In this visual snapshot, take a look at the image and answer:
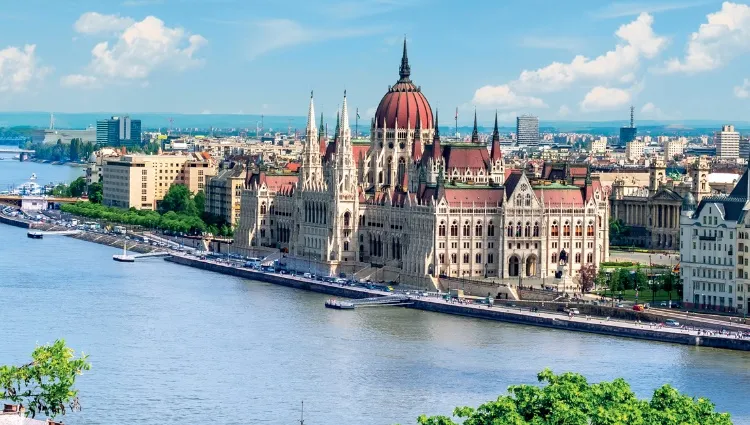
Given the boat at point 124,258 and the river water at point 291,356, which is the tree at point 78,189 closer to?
the boat at point 124,258

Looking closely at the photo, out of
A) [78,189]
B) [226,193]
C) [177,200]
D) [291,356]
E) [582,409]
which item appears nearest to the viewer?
[582,409]

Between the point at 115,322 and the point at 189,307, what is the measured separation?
282 inches

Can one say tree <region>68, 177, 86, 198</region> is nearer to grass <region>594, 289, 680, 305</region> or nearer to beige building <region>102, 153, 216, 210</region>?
beige building <region>102, 153, 216, 210</region>

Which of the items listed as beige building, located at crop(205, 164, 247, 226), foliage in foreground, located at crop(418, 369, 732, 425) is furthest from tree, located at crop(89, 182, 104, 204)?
foliage in foreground, located at crop(418, 369, 732, 425)

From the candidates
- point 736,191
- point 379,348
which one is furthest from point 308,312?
point 736,191

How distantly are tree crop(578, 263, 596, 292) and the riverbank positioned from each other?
5.25 meters

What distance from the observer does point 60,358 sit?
4131 cm

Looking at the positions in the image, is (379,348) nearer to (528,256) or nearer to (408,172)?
(528,256)

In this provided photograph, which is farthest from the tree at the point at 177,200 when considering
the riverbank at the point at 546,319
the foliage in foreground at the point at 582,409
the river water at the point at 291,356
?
the foliage in foreground at the point at 582,409

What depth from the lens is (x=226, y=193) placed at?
408 ft

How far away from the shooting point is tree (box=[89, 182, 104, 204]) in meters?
154

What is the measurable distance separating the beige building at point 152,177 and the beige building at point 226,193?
51.0ft

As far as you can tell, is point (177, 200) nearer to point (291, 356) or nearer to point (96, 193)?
point (96, 193)

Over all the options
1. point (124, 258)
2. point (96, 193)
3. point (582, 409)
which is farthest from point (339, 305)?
point (96, 193)
